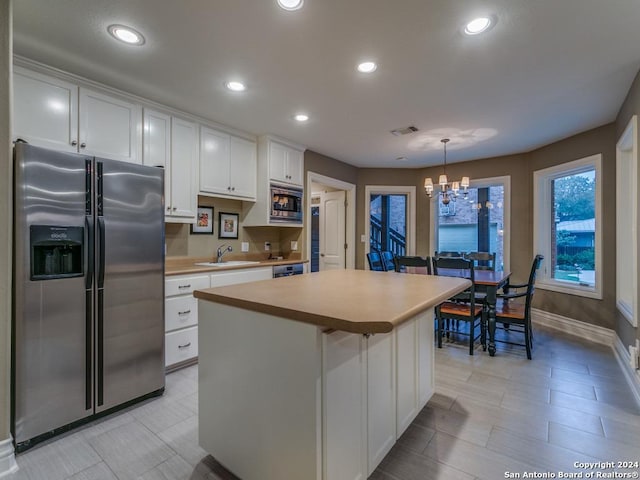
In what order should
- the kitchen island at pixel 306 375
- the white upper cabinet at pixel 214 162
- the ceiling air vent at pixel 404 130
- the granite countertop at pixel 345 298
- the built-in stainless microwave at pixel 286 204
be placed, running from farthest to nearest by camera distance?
the built-in stainless microwave at pixel 286 204
the ceiling air vent at pixel 404 130
the white upper cabinet at pixel 214 162
the kitchen island at pixel 306 375
the granite countertop at pixel 345 298

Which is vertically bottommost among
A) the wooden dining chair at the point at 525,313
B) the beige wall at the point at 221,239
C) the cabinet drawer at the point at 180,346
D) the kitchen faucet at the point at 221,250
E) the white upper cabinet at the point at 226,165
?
the cabinet drawer at the point at 180,346

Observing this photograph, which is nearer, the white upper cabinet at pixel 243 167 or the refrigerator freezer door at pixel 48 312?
the refrigerator freezer door at pixel 48 312

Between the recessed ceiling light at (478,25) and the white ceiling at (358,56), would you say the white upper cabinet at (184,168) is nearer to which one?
the white ceiling at (358,56)

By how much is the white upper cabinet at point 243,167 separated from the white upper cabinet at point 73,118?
1064 millimetres

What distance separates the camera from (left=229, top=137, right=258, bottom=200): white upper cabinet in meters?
3.74

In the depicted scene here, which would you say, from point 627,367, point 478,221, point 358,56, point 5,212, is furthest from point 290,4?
point 478,221

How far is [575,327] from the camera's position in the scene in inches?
154

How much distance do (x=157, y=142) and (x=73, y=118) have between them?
669 millimetres

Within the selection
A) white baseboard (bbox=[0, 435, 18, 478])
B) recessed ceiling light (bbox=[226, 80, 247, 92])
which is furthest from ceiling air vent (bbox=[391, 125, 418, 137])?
white baseboard (bbox=[0, 435, 18, 478])

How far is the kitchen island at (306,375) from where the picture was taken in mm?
1219

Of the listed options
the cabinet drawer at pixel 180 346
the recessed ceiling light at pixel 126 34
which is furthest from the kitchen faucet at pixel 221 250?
the recessed ceiling light at pixel 126 34

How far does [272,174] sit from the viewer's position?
3982 millimetres

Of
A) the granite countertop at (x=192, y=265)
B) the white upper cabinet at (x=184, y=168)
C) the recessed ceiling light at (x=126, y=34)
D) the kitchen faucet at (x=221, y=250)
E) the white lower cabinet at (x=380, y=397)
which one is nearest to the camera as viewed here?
the white lower cabinet at (x=380, y=397)

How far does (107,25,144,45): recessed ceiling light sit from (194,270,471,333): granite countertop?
1.67 metres
